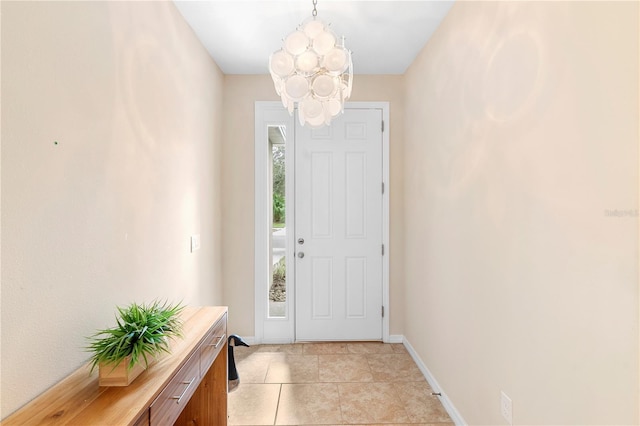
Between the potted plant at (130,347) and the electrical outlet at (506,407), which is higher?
the potted plant at (130,347)

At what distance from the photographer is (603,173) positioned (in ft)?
3.23

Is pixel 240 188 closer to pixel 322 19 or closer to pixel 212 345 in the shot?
pixel 322 19

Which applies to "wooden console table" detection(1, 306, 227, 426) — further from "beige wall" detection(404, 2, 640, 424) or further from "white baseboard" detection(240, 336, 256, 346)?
"white baseboard" detection(240, 336, 256, 346)

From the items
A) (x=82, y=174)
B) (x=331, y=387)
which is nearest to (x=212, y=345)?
(x=82, y=174)

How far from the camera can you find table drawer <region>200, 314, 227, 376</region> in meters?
1.44

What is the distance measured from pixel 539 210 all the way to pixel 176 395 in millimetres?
1559

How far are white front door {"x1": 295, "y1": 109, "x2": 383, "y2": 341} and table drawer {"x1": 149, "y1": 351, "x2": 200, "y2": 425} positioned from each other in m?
1.80

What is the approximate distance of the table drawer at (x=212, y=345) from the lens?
1.44 meters

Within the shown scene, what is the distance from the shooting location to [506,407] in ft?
4.85

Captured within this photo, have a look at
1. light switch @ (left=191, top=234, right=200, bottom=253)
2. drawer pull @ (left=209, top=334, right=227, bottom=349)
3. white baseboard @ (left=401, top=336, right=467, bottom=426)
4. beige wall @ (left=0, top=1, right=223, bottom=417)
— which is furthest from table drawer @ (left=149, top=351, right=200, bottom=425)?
white baseboard @ (left=401, top=336, right=467, bottom=426)

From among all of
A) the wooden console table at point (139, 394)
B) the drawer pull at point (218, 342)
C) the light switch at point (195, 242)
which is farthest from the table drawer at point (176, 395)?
the light switch at point (195, 242)

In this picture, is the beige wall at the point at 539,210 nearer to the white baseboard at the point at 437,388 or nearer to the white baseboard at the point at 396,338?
the white baseboard at the point at 437,388

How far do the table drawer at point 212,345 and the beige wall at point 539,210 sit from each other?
4.62 feet

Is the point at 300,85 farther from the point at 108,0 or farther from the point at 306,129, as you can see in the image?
the point at 306,129
